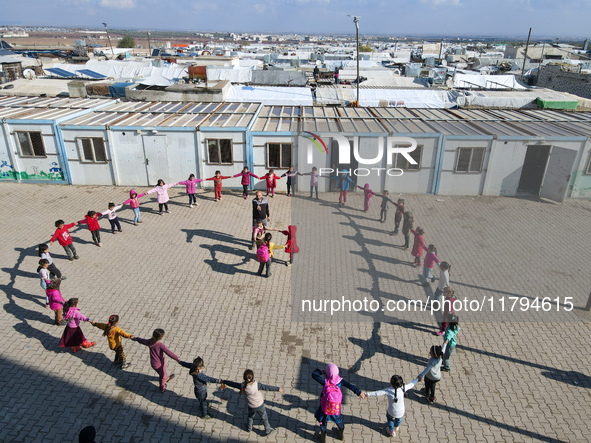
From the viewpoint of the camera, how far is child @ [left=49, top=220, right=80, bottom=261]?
1036 cm

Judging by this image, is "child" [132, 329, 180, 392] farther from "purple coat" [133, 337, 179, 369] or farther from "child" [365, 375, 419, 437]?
"child" [365, 375, 419, 437]

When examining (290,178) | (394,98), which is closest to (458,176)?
(290,178)

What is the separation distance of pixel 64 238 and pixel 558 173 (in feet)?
57.0

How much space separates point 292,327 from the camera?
8.67m

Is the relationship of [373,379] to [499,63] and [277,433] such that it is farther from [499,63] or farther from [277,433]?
[499,63]

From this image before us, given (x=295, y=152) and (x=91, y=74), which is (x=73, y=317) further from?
(x=91, y=74)

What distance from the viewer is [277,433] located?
6.33 metres

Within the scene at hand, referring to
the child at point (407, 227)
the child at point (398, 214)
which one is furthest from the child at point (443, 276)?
the child at point (398, 214)

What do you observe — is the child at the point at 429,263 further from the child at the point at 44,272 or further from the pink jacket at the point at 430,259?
the child at the point at 44,272

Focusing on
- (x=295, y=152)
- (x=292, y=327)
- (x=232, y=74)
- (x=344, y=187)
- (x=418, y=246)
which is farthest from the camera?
(x=232, y=74)

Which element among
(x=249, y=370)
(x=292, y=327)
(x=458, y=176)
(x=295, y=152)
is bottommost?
(x=292, y=327)

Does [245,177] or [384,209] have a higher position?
[245,177]

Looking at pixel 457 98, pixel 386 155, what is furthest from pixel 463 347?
pixel 457 98

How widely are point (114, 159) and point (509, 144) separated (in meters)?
15.7
